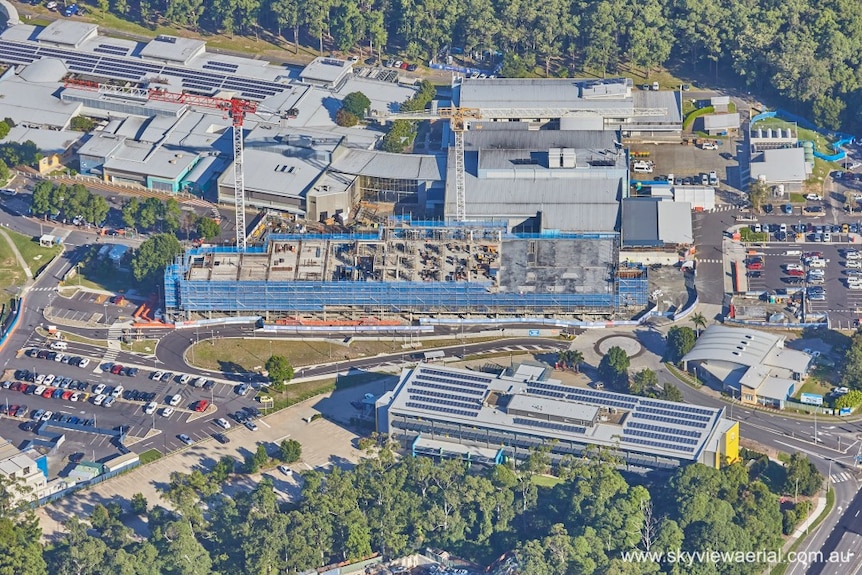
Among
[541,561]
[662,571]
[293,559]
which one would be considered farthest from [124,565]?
[662,571]

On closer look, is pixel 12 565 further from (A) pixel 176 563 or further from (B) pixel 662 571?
(B) pixel 662 571

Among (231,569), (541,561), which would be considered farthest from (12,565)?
(541,561)

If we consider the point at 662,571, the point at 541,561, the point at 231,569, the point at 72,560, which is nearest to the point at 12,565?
the point at 72,560

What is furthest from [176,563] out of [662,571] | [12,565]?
[662,571]

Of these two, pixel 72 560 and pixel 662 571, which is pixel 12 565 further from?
pixel 662 571

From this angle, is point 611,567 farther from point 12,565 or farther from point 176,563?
point 12,565
